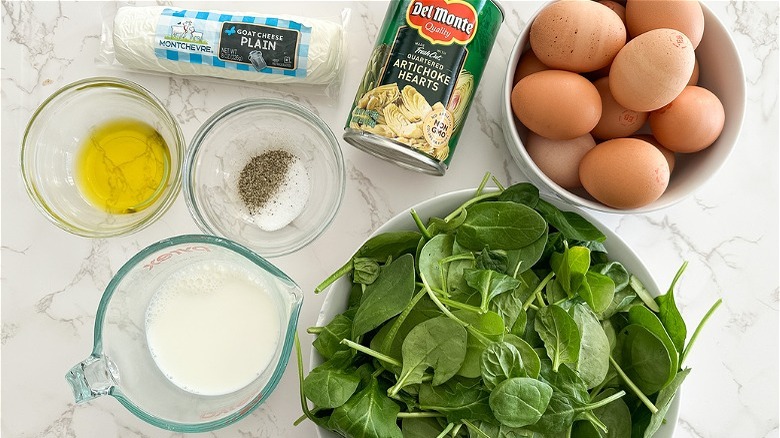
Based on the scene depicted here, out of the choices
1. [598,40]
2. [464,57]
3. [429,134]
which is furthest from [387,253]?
[598,40]

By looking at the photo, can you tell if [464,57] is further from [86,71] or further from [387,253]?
[86,71]

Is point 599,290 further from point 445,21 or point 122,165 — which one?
point 122,165

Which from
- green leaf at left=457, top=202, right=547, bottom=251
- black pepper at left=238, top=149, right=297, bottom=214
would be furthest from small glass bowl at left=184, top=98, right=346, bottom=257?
green leaf at left=457, top=202, right=547, bottom=251

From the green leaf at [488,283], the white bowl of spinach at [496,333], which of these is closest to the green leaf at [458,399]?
the white bowl of spinach at [496,333]

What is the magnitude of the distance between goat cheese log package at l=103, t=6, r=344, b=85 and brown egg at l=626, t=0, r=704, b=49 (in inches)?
16.7

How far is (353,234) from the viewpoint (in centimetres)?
102

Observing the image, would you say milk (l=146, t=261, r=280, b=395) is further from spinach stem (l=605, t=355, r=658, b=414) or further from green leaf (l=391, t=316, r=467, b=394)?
spinach stem (l=605, t=355, r=658, b=414)

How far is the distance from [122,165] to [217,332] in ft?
1.05

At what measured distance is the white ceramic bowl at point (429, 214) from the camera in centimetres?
87

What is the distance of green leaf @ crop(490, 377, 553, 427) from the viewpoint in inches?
28.1

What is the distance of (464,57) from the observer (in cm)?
88

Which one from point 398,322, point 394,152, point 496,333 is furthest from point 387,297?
point 394,152

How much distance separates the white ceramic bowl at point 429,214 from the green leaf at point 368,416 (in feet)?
0.33

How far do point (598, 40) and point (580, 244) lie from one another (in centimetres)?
27
